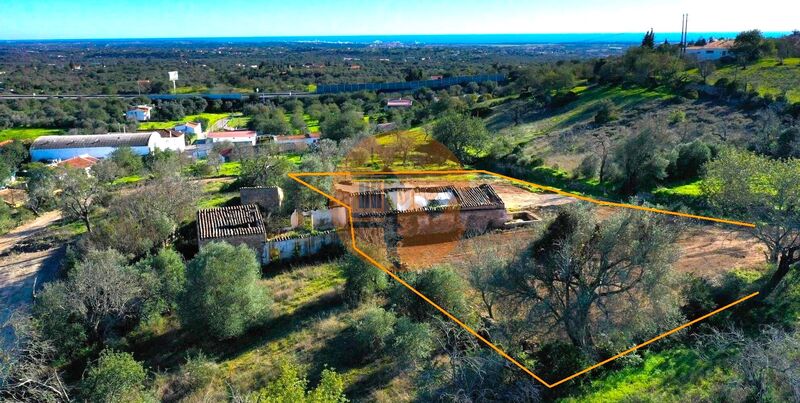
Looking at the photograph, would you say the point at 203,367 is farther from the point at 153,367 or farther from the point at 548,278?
the point at 548,278

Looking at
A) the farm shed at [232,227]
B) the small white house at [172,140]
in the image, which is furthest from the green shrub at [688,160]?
the small white house at [172,140]

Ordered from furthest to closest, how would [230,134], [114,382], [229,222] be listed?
[230,134]
[229,222]
[114,382]

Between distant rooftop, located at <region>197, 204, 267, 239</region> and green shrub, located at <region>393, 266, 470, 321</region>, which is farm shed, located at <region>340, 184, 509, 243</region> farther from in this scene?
distant rooftop, located at <region>197, 204, 267, 239</region>

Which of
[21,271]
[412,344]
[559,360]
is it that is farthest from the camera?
[21,271]

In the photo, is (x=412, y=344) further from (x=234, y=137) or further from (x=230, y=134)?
(x=230, y=134)

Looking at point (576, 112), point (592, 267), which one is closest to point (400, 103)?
point (576, 112)

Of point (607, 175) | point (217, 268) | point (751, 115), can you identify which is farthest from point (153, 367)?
point (751, 115)
